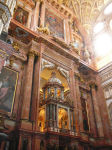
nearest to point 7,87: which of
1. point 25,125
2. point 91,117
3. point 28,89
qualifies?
point 28,89

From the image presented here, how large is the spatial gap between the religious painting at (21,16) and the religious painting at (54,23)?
235 centimetres

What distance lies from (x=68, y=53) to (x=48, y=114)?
20.0 ft

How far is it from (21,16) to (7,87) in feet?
23.4

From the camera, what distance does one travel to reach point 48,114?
32.8 feet

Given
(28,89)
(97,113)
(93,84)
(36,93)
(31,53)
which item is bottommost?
(97,113)

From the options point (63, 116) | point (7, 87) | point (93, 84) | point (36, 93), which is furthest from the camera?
point (93, 84)

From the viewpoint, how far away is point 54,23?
16750mm

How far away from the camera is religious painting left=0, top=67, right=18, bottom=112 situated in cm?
937

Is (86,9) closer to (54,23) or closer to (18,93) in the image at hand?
Result: (54,23)

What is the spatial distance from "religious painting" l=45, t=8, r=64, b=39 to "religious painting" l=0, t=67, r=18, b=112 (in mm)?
7226

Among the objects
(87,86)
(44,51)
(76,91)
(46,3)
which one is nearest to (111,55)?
(87,86)

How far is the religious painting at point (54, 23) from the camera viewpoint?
1619cm

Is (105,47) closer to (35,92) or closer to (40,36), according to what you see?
(40,36)

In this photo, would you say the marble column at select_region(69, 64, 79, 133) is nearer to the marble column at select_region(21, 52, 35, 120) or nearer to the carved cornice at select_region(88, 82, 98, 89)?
→ the carved cornice at select_region(88, 82, 98, 89)
